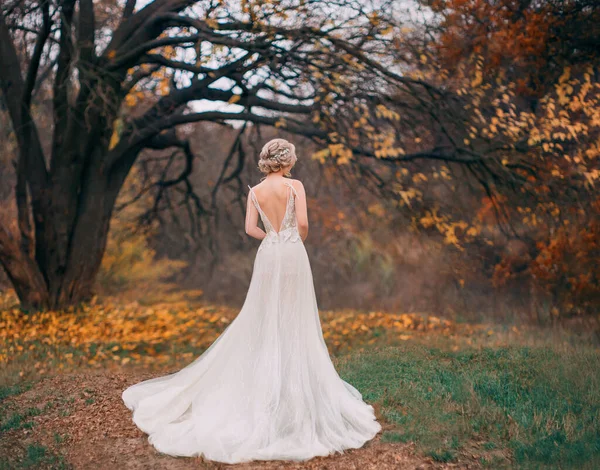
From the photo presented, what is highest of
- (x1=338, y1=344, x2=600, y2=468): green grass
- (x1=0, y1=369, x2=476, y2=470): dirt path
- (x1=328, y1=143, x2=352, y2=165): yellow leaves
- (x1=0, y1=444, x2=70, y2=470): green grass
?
(x1=328, y1=143, x2=352, y2=165): yellow leaves

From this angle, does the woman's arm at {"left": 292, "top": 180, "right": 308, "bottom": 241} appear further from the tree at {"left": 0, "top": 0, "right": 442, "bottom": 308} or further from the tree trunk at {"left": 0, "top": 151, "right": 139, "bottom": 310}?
the tree trunk at {"left": 0, "top": 151, "right": 139, "bottom": 310}

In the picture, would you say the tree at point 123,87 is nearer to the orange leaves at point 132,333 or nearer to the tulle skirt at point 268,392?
the orange leaves at point 132,333

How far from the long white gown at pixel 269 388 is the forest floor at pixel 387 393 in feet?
0.61

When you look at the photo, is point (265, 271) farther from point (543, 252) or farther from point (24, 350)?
point (543, 252)

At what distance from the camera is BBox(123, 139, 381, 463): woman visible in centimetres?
472

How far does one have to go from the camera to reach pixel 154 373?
701 centimetres

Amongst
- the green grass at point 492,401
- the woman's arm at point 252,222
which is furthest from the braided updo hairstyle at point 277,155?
the green grass at point 492,401

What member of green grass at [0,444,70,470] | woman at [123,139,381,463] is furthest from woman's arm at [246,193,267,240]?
green grass at [0,444,70,470]

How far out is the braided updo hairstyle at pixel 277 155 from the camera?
5.04 metres

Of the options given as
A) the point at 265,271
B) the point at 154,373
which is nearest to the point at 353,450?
the point at 265,271

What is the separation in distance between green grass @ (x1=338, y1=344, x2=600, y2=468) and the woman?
51 centimetres

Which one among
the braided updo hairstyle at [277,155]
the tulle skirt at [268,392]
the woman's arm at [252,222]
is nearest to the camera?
the tulle skirt at [268,392]

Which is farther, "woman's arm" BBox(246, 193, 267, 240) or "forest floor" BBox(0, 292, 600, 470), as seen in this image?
"woman's arm" BBox(246, 193, 267, 240)

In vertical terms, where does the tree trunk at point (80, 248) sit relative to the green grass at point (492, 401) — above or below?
above
